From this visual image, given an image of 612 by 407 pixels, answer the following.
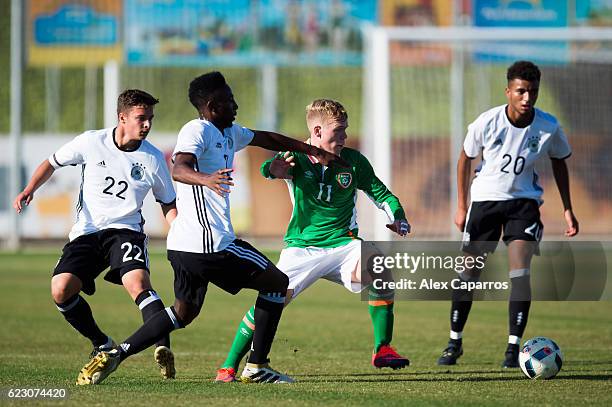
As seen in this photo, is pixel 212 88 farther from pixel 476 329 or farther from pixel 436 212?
pixel 436 212

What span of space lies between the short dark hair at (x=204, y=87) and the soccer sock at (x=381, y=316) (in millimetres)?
1994

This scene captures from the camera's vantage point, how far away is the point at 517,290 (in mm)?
8734

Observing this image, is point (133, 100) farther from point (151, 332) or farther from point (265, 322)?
point (265, 322)

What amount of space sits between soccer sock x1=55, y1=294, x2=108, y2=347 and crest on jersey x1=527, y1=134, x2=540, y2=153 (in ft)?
12.2

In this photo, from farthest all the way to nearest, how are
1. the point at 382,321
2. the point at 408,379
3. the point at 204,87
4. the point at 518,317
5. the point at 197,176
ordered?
the point at 518,317
the point at 382,321
the point at 408,379
the point at 204,87
the point at 197,176

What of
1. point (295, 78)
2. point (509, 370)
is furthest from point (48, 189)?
point (509, 370)

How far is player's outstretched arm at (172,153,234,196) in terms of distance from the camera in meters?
6.34

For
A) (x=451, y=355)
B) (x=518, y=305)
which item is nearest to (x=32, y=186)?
(x=451, y=355)

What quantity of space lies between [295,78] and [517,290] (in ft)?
108

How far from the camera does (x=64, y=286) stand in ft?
25.3

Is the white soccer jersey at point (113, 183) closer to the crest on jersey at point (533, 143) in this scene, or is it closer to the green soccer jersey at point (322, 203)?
the green soccer jersey at point (322, 203)

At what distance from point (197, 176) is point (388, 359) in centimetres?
218

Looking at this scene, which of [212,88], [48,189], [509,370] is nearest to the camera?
[212,88]

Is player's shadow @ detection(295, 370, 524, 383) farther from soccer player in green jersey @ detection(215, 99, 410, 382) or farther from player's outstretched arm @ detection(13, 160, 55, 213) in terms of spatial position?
player's outstretched arm @ detection(13, 160, 55, 213)
